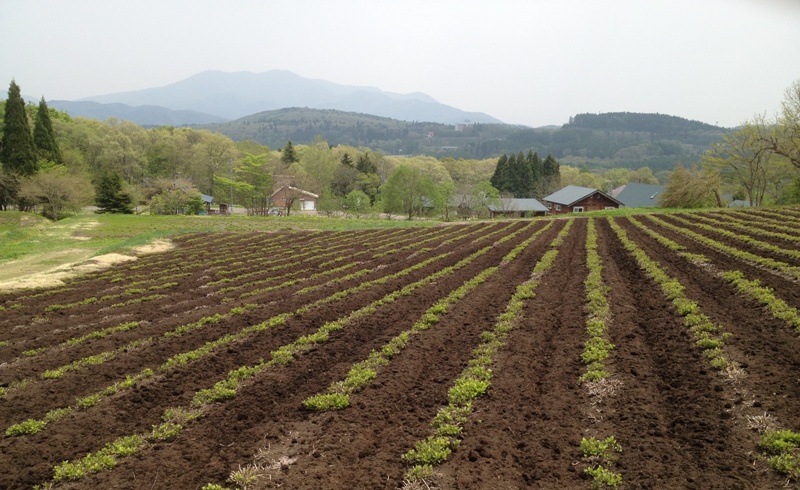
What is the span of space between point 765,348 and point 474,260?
1328 cm

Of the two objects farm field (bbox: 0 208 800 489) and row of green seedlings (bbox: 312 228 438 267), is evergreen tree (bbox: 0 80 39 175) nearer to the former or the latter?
farm field (bbox: 0 208 800 489)

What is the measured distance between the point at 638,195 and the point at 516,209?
946 inches

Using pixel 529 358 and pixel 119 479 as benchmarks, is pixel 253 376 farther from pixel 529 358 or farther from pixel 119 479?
pixel 529 358

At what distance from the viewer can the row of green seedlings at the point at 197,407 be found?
19.9 feet

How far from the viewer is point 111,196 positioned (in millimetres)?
61906

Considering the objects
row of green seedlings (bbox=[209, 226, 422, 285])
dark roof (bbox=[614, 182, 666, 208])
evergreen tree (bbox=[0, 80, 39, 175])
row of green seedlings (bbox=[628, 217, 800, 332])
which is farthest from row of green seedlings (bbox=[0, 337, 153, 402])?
dark roof (bbox=[614, 182, 666, 208])

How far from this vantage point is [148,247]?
1160 inches

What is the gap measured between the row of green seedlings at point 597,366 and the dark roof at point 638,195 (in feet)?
230

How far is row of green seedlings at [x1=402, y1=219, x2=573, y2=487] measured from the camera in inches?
232

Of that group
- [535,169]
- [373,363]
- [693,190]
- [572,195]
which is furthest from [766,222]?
[535,169]

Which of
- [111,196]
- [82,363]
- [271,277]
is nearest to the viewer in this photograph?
[82,363]

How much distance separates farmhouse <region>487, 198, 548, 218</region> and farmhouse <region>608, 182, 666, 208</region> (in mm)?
14735

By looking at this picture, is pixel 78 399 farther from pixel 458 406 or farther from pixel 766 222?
pixel 766 222

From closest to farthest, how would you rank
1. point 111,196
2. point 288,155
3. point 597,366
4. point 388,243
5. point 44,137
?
point 597,366
point 388,243
point 44,137
point 111,196
point 288,155
